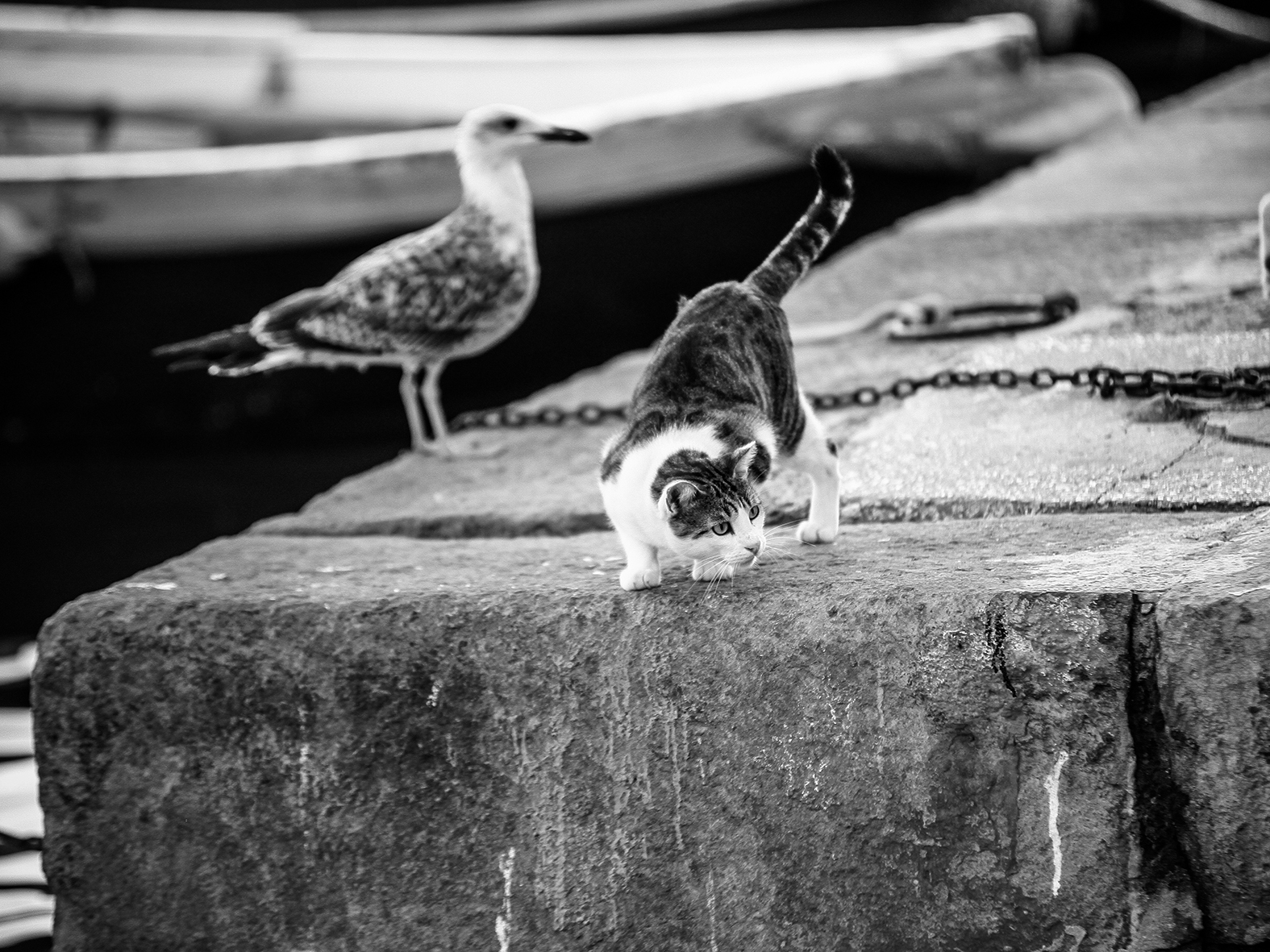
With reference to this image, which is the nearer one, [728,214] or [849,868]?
[849,868]

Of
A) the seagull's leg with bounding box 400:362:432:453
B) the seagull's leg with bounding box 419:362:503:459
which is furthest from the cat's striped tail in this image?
the seagull's leg with bounding box 400:362:432:453

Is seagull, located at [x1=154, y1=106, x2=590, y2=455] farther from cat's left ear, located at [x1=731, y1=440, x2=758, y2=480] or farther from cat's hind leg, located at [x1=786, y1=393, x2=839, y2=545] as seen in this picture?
cat's left ear, located at [x1=731, y1=440, x2=758, y2=480]

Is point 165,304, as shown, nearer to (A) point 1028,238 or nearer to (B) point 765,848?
(A) point 1028,238

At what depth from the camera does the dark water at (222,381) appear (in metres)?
7.39

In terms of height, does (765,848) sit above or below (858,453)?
below

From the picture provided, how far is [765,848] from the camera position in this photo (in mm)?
2418

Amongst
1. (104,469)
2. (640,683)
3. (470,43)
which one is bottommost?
(104,469)

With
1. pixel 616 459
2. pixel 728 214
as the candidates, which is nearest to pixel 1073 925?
pixel 616 459

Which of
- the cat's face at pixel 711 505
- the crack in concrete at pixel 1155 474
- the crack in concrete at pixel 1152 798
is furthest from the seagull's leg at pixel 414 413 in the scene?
the crack in concrete at pixel 1152 798

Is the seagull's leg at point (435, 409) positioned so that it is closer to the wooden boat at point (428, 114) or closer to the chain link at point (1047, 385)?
the chain link at point (1047, 385)

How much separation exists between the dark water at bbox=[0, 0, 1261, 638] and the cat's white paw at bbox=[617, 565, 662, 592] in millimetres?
4922

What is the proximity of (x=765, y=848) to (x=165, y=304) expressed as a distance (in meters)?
5.82

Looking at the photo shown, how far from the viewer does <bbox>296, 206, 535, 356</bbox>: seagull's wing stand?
3.95m

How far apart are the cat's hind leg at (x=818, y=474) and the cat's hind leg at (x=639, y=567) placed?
36 cm
